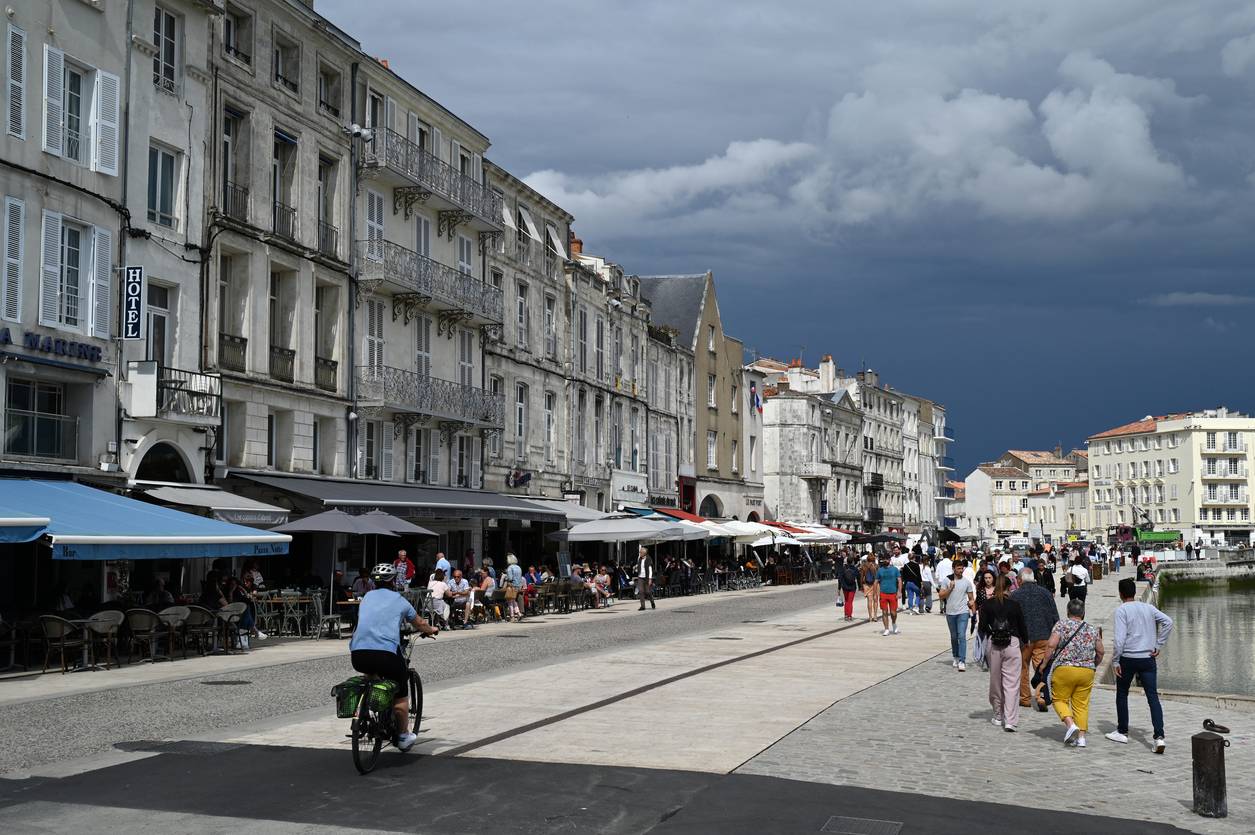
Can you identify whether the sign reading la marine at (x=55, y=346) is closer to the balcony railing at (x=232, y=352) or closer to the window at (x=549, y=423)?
the balcony railing at (x=232, y=352)

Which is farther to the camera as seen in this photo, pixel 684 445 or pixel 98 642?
pixel 684 445

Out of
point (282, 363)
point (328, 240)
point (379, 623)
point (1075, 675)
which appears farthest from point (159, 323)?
point (1075, 675)

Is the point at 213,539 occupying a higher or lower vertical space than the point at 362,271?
lower

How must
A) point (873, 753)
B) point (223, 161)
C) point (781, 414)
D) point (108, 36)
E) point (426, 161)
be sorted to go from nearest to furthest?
point (873, 753) → point (108, 36) → point (223, 161) → point (426, 161) → point (781, 414)

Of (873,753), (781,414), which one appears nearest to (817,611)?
(873,753)

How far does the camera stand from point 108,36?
23578 mm

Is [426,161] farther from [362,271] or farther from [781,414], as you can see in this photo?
[781,414]

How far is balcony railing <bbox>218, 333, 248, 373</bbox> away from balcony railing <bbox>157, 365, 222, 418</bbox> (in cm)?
126

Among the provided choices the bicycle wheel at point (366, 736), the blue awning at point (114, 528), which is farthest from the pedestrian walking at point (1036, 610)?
the blue awning at point (114, 528)

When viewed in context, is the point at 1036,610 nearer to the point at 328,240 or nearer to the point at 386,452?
the point at 328,240

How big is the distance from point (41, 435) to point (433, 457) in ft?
50.9

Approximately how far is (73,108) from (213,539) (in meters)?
8.54

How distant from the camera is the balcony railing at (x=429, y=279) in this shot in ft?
108

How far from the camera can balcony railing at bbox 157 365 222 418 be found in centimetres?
2431
